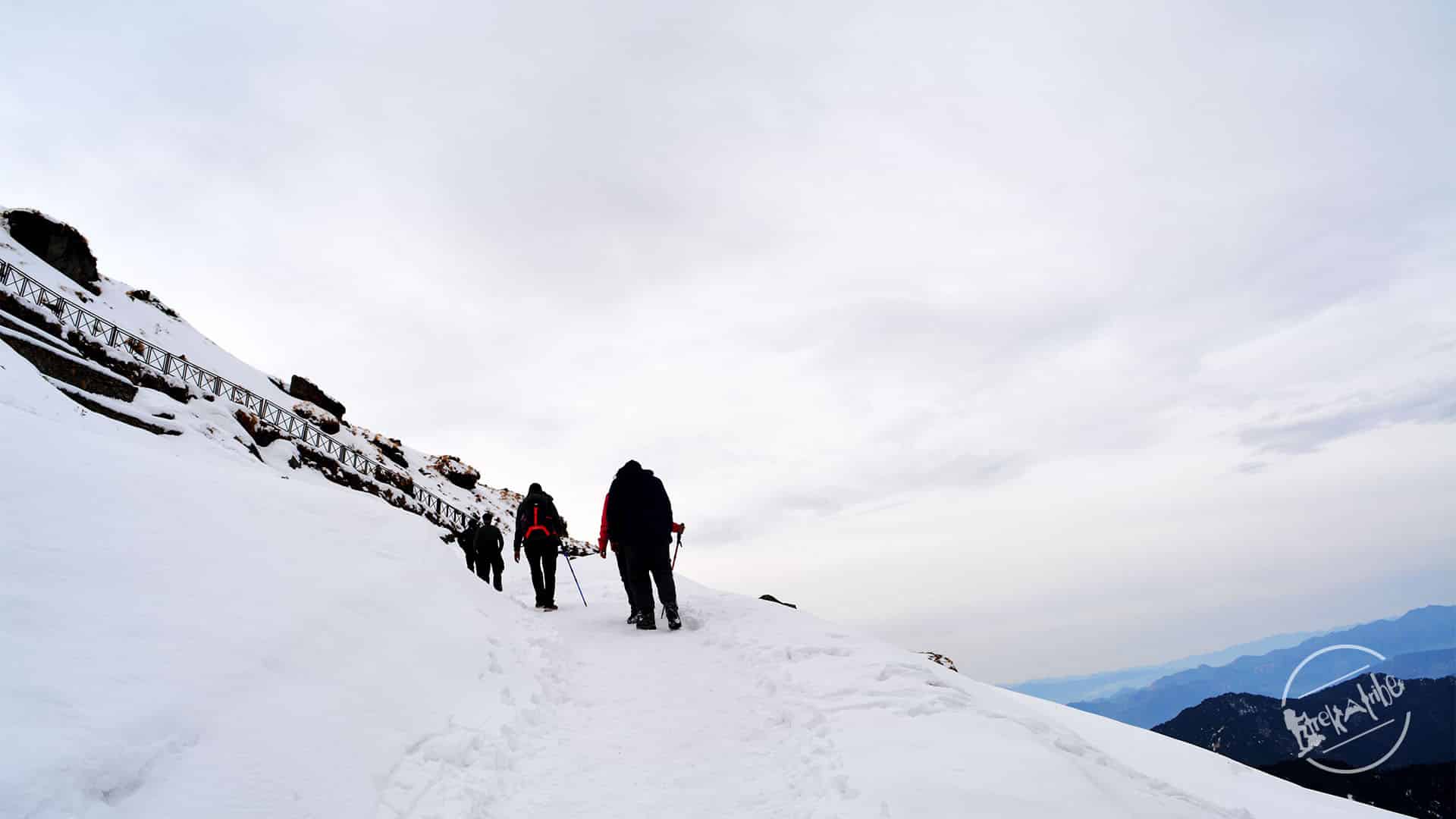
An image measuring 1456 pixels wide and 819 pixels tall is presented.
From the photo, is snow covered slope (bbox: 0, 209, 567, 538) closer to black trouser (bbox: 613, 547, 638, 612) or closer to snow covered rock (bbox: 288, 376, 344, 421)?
snow covered rock (bbox: 288, 376, 344, 421)

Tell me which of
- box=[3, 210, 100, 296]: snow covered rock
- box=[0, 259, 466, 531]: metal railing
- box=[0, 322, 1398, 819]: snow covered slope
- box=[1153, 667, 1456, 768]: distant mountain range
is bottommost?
box=[1153, 667, 1456, 768]: distant mountain range

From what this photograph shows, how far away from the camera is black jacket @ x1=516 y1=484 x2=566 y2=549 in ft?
40.5

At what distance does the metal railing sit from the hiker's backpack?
21.3 metres

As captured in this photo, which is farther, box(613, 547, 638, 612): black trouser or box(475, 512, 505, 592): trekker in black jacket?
box(475, 512, 505, 592): trekker in black jacket

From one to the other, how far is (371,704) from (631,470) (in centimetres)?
610

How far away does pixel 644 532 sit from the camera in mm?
10625

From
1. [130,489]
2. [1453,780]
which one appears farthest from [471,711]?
[1453,780]

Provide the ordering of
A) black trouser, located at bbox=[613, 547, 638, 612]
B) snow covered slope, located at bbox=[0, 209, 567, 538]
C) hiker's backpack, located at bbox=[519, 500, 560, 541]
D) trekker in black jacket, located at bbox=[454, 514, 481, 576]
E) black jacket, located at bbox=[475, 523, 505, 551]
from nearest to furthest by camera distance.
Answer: black trouser, located at bbox=[613, 547, 638, 612] < hiker's backpack, located at bbox=[519, 500, 560, 541] < black jacket, located at bbox=[475, 523, 505, 551] < trekker in black jacket, located at bbox=[454, 514, 481, 576] < snow covered slope, located at bbox=[0, 209, 567, 538]

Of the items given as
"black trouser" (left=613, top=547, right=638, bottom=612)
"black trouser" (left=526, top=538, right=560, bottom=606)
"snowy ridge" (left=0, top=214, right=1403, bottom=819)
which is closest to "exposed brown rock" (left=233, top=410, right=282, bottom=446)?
"snowy ridge" (left=0, top=214, right=1403, bottom=819)

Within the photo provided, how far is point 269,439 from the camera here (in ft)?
86.2

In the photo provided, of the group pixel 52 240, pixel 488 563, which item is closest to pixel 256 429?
pixel 52 240

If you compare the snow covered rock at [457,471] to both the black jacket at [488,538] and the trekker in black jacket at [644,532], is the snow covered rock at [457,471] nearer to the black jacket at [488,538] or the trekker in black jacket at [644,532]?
the black jacket at [488,538]

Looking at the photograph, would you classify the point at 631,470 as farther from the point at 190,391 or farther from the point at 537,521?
the point at 190,391

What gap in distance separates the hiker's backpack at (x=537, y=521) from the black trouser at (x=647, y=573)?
2.35 meters
